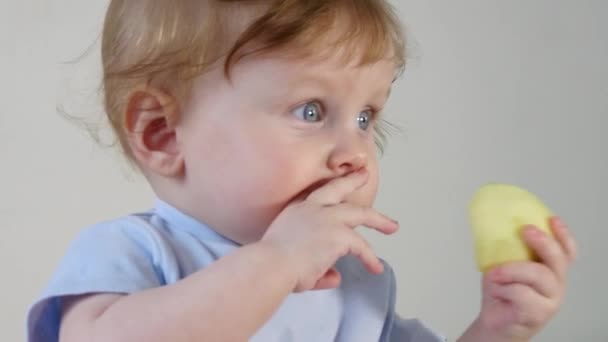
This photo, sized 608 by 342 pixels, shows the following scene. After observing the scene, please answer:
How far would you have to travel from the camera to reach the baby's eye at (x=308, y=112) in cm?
68

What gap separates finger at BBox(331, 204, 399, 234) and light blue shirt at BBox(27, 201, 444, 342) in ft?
0.44

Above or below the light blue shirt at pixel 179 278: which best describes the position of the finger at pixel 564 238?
above

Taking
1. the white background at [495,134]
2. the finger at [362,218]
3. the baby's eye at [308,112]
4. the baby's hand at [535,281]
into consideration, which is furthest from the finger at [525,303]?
the white background at [495,134]

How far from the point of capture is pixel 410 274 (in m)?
1.42

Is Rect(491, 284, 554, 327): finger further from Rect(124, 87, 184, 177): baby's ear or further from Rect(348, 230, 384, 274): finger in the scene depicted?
Rect(124, 87, 184, 177): baby's ear

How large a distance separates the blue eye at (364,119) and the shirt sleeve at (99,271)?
0.22 metres

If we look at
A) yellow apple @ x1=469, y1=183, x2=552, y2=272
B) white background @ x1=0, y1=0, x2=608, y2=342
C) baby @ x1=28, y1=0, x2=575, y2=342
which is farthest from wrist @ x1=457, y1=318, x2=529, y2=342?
white background @ x1=0, y1=0, x2=608, y2=342

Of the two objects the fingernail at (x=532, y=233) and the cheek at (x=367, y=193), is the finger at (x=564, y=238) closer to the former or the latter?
the fingernail at (x=532, y=233)

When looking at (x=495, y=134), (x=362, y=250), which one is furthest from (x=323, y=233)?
(x=495, y=134)

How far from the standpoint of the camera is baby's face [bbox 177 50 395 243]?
0.67 metres

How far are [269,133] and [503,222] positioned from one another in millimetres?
221

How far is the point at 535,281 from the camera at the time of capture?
2.20 ft

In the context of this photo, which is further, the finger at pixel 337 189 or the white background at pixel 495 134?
the white background at pixel 495 134

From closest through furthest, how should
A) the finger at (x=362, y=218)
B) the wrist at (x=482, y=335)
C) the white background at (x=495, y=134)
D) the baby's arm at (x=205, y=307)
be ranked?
the baby's arm at (x=205, y=307), the finger at (x=362, y=218), the wrist at (x=482, y=335), the white background at (x=495, y=134)
